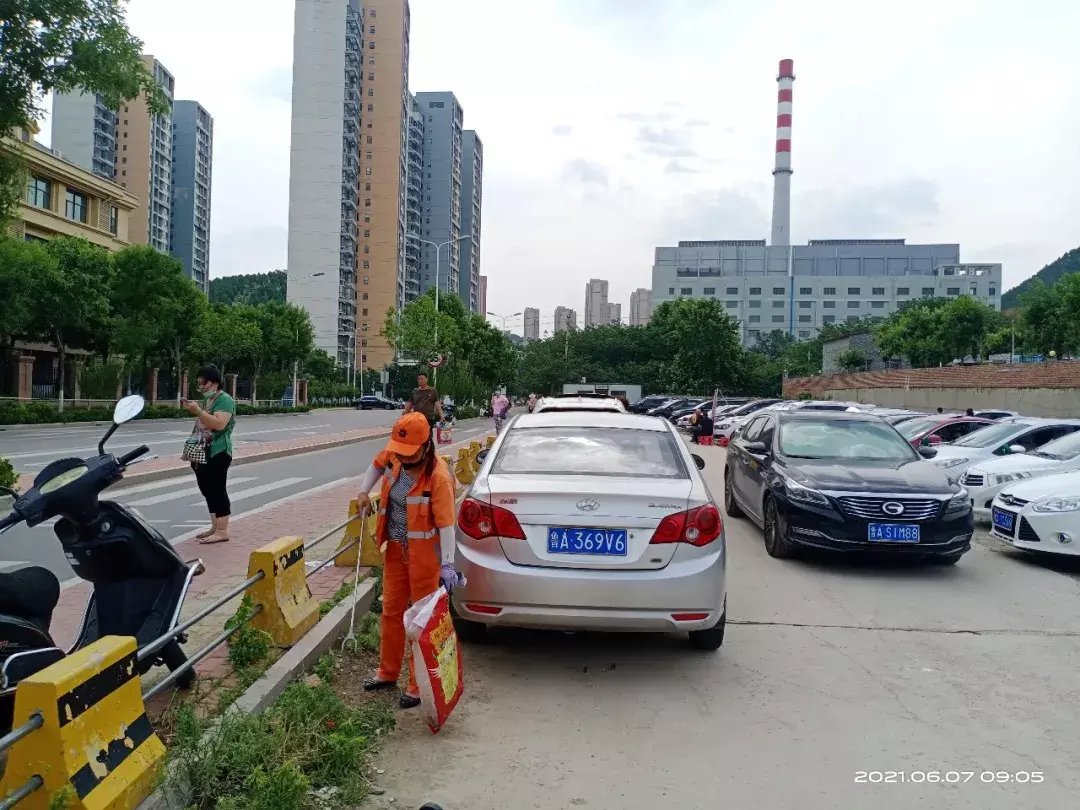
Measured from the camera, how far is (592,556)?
15.9ft

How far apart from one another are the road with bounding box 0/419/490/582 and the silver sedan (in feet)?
7.79

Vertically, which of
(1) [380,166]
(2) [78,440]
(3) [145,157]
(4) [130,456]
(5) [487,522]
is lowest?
(2) [78,440]

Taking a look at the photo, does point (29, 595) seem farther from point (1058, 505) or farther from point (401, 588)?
point (1058, 505)

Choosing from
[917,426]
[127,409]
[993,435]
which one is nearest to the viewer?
[127,409]

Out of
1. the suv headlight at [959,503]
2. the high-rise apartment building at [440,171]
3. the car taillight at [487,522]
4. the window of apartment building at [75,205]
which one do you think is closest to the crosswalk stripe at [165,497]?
the car taillight at [487,522]

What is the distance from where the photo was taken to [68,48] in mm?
10516

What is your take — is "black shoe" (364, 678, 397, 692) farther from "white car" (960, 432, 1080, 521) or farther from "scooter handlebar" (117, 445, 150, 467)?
"white car" (960, 432, 1080, 521)

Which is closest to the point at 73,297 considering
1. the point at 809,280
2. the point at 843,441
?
the point at 843,441

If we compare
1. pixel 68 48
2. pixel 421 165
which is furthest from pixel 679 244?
pixel 68 48

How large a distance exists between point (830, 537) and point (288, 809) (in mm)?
5952

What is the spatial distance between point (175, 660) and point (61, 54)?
935 cm

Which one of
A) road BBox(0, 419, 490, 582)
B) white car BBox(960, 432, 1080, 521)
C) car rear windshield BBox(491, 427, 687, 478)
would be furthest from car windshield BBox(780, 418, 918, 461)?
road BBox(0, 419, 490, 582)

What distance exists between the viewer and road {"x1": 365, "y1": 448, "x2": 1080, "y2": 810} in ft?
11.8
